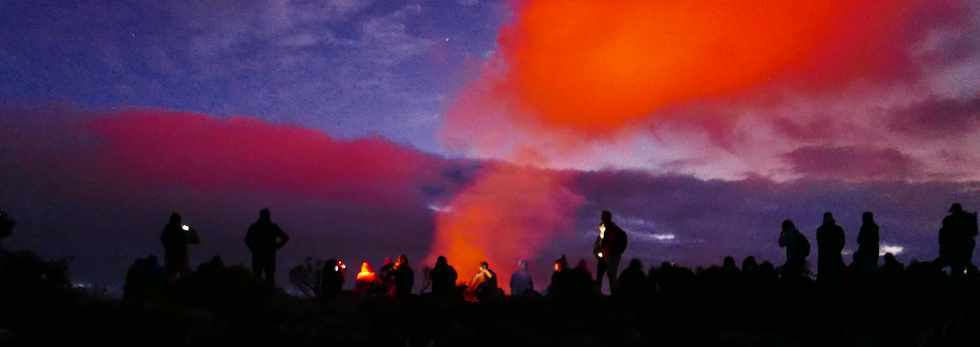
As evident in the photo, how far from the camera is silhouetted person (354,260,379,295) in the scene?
26.2m

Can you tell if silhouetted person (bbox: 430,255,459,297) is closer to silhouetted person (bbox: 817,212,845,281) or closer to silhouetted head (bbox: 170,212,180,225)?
silhouetted head (bbox: 170,212,180,225)

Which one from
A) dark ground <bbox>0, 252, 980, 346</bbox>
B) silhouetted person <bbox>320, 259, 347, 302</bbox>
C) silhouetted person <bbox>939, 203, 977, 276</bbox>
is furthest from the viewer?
silhouetted person <bbox>320, 259, 347, 302</bbox>

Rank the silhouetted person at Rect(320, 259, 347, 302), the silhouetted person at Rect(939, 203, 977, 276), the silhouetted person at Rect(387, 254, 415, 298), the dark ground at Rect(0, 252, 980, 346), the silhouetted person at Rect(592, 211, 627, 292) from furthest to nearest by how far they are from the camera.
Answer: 1. the silhouetted person at Rect(320, 259, 347, 302)
2. the silhouetted person at Rect(387, 254, 415, 298)
3. the silhouetted person at Rect(592, 211, 627, 292)
4. the silhouetted person at Rect(939, 203, 977, 276)
5. the dark ground at Rect(0, 252, 980, 346)

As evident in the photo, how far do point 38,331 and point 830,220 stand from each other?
16.4 m

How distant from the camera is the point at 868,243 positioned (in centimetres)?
2125

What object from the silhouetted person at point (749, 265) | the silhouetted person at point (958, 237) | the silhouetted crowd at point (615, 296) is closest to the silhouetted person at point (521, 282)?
the silhouetted crowd at point (615, 296)

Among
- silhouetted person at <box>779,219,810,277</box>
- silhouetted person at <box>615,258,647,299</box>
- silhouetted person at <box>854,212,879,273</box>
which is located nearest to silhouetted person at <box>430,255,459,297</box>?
silhouetted person at <box>615,258,647,299</box>

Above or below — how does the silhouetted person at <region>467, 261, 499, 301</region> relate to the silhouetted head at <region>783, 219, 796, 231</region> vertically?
below

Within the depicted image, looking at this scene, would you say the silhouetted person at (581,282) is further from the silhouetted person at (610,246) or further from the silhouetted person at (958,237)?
the silhouetted person at (958,237)

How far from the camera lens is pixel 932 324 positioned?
2109cm

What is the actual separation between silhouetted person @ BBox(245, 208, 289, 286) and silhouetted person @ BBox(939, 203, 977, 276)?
49.1 ft

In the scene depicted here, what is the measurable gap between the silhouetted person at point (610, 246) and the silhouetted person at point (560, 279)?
0.90m

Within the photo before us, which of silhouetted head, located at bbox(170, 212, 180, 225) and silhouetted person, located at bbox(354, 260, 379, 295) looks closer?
silhouetted head, located at bbox(170, 212, 180, 225)

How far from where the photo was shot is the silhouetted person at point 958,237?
800 inches
